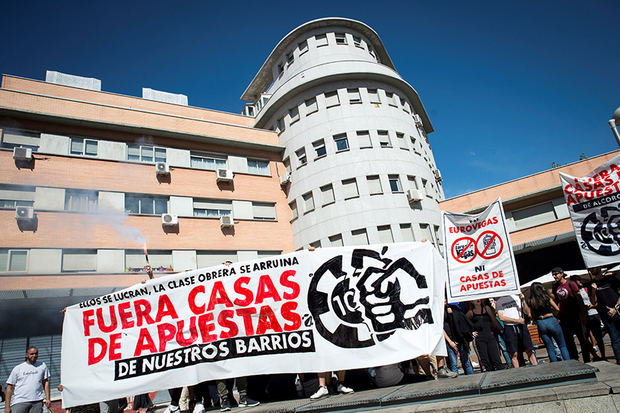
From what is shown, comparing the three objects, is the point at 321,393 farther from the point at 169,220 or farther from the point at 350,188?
the point at 350,188

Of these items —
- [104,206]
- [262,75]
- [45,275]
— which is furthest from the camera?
[262,75]

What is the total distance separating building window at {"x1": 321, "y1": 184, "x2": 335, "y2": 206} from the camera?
22641mm

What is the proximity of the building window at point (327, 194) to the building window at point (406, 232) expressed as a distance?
419cm

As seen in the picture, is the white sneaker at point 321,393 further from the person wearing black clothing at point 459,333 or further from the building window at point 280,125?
the building window at point 280,125

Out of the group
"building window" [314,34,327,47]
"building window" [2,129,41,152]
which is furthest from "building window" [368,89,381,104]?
"building window" [2,129,41,152]

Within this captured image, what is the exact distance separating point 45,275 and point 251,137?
528 inches

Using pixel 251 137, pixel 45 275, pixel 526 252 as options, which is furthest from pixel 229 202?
pixel 526 252

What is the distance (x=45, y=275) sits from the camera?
16062 mm

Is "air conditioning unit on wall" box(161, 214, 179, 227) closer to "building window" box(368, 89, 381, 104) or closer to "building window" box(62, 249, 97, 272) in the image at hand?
"building window" box(62, 249, 97, 272)

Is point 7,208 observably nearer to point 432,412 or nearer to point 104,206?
point 104,206

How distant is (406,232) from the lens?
71.0ft

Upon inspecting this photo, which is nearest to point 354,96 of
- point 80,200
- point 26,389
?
point 80,200

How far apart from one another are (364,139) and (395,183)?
3.24 metres

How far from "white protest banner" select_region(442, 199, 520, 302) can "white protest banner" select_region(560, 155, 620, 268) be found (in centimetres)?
148
